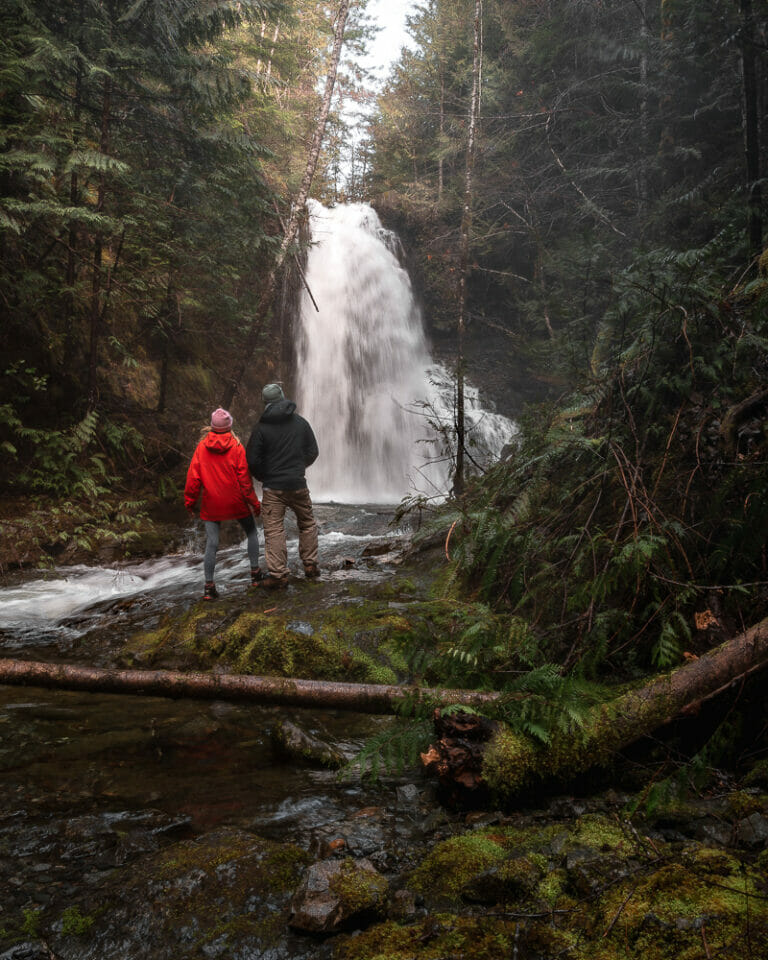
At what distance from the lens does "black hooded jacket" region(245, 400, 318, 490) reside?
6.84m

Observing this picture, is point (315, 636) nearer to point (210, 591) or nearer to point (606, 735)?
point (210, 591)

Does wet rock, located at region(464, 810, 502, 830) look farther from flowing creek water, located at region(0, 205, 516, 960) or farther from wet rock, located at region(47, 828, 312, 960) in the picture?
wet rock, located at region(47, 828, 312, 960)

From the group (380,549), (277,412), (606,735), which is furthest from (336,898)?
(380,549)

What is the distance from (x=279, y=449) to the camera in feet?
22.5

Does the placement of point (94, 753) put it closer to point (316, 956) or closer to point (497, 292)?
point (316, 956)

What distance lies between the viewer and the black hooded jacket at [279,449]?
684cm

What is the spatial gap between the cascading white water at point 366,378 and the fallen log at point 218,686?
13112mm

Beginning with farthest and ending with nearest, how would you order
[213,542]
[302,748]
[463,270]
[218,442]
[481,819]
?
[463,270] → [213,542] → [218,442] → [302,748] → [481,819]

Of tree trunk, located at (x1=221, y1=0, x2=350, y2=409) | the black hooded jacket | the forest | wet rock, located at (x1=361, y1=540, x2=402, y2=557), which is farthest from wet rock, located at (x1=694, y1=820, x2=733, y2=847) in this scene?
tree trunk, located at (x1=221, y1=0, x2=350, y2=409)

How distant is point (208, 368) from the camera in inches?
583

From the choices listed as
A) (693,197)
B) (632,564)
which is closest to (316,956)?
(632,564)

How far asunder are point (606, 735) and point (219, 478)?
5.29 m

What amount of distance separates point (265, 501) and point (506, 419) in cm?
1580

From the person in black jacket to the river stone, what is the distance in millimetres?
4826
